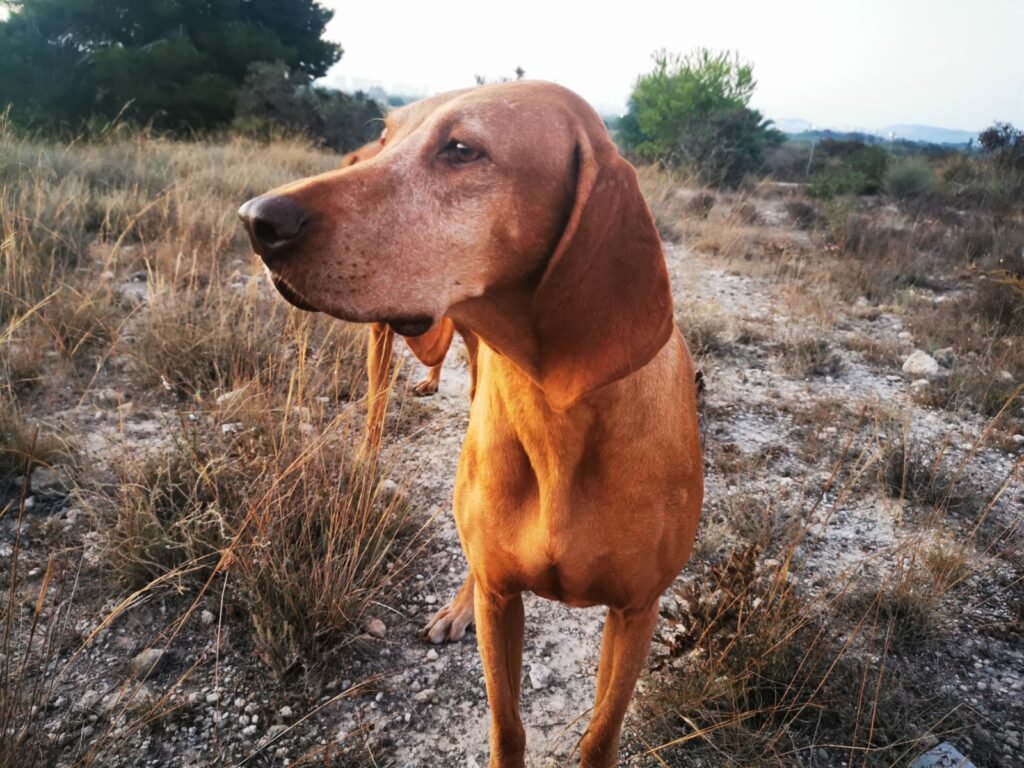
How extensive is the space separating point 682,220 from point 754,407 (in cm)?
621

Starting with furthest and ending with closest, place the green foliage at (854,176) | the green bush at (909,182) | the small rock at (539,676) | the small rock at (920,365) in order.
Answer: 1. the green bush at (909,182)
2. the green foliage at (854,176)
3. the small rock at (920,365)
4. the small rock at (539,676)

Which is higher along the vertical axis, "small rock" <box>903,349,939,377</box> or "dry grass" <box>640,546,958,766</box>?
"small rock" <box>903,349,939,377</box>

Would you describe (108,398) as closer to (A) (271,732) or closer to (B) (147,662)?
(B) (147,662)

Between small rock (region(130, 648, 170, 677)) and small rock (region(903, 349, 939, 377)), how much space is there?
5426 millimetres

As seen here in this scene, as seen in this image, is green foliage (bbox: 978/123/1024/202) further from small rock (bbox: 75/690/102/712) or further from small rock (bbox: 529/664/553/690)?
small rock (bbox: 75/690/102/712)

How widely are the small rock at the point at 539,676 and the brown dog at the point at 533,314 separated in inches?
20.9

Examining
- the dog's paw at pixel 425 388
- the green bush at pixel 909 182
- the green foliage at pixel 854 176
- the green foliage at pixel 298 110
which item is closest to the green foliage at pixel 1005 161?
the green bush at pixel 909 182

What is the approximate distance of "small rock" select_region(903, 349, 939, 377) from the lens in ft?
16.7

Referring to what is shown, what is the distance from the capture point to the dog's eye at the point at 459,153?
137 cm

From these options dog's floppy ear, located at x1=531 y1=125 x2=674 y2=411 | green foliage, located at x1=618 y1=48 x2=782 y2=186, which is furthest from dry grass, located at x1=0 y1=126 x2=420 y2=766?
green foliage, located at x1=618 y1=48 x2=782 y2=186

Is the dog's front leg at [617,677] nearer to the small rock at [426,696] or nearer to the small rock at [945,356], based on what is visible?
the small rock at [426,696]

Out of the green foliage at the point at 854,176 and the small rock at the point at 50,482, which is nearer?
the small rock at the point at 50,482

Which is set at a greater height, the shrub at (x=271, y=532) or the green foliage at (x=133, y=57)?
the green foliage at (x=133, y=57)

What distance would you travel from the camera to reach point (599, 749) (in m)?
1.84
